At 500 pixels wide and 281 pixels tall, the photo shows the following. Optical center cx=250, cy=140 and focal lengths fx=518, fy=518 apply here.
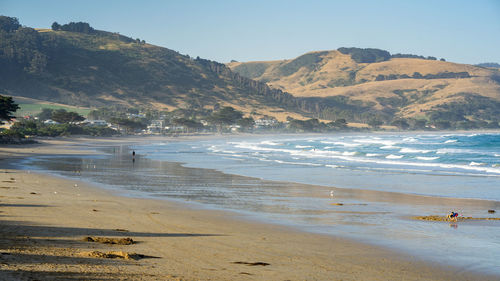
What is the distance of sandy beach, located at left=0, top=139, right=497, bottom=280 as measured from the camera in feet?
26.3

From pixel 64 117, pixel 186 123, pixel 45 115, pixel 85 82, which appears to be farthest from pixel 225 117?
pixel 85 82

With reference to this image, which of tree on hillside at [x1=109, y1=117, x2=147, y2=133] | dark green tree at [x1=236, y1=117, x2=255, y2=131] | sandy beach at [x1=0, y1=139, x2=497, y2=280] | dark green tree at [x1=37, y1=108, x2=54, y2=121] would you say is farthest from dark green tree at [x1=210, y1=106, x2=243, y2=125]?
sandy beach at [x1=0, y1=139, x2=497, y2=280]

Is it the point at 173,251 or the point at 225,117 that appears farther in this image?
the point at 225,117

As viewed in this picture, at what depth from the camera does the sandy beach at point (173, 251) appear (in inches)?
316

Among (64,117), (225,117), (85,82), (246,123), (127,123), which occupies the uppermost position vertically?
(85,82)

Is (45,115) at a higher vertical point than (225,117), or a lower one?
lower

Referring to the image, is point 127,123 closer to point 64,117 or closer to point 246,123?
point 64,117

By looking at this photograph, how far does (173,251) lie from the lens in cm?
979

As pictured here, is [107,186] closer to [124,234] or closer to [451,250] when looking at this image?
[124,234]

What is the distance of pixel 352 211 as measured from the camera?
56.2 feet

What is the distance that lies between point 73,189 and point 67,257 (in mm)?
12876

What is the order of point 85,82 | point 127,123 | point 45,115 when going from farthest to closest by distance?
point 85,82
point 45,115
point 127,123

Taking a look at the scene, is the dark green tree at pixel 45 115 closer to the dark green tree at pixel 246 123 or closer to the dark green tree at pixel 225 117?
the dark green tree at pixel 225 117

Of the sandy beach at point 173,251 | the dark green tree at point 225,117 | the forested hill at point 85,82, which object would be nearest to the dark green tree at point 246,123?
the dark green tree at point 225,117
